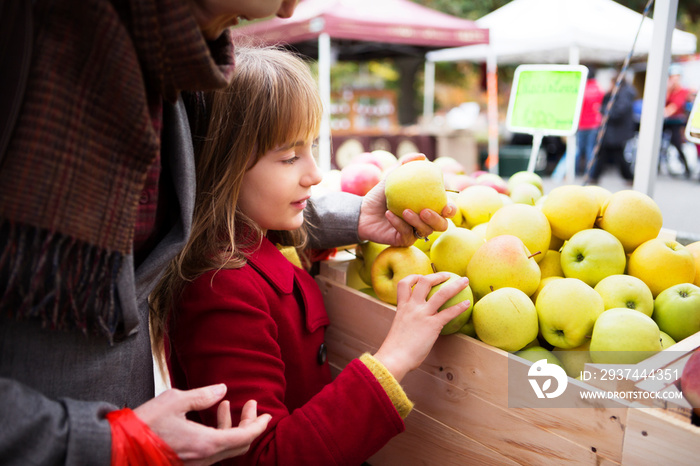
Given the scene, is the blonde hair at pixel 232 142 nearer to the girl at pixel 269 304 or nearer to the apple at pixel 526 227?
the girl at pixel 269 304

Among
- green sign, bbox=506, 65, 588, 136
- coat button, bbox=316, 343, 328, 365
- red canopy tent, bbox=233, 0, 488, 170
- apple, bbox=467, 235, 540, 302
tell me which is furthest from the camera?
red canopy tent, bbox=233, 0, 488, 170

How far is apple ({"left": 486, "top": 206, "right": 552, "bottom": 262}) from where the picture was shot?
1528 mm

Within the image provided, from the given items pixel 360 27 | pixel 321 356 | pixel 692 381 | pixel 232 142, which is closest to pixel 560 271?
pixel 692 381

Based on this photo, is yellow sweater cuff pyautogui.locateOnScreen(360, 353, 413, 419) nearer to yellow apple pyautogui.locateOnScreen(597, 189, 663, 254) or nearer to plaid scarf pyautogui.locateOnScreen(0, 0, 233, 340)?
plaid scarf pyautogui.locateOnScreen(0, 0, 233, 340)

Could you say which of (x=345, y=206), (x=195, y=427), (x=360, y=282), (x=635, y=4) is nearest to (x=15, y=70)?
(x=195, y=427)

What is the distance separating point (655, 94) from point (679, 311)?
1.08m

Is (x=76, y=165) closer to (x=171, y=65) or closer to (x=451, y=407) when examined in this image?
(x=171, y=65)

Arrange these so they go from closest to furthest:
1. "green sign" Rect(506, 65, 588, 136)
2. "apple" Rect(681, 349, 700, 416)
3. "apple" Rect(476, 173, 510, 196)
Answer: "apple" Rect(681, 349, 700, 416), "apple" Rect(476, 173, 510, 196), "green sign" Rect(506, 65, 588, 136)

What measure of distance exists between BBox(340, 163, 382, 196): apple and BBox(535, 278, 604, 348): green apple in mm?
864

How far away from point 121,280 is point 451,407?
0.89 meters

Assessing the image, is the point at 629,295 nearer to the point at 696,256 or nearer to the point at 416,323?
the point at 696,256

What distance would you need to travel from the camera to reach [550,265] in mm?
1618

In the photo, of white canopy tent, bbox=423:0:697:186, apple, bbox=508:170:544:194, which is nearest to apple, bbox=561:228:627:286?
apple, bbox=508:170:544:194

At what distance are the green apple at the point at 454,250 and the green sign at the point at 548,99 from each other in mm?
1279
